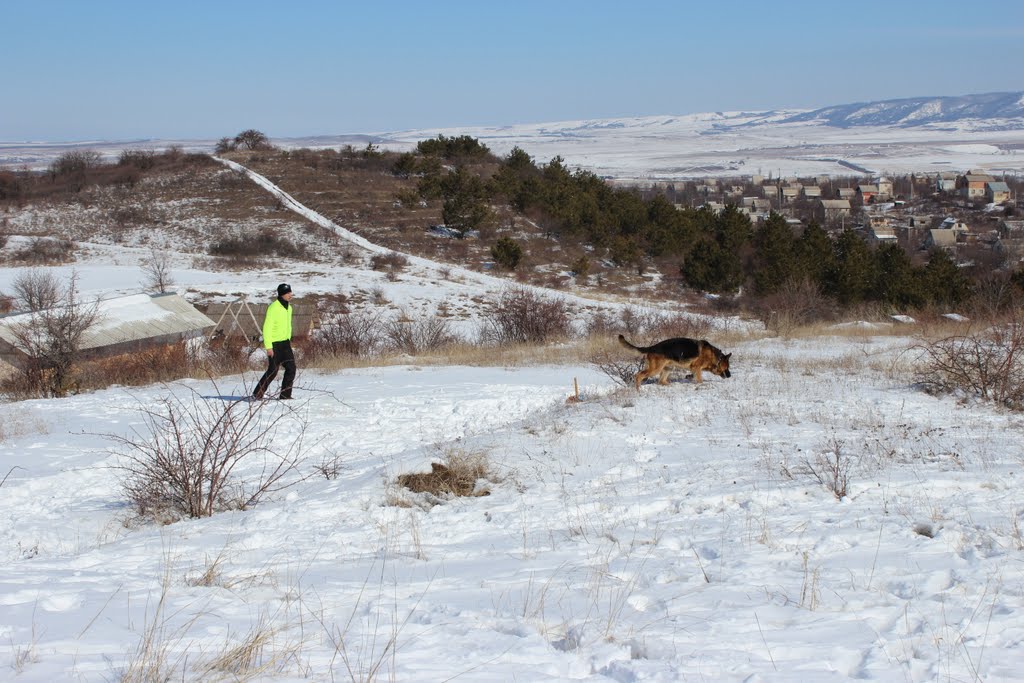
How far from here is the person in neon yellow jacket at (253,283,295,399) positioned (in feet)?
38.3

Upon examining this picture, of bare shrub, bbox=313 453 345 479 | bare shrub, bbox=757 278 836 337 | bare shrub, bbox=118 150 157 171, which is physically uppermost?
bare shrub, bbox=118 150 157 171

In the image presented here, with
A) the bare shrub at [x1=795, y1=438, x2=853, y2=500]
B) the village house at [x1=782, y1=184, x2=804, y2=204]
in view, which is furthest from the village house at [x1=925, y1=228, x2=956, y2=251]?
the bare shrub at [x1=795, y1=438, x2=853, y2=500]

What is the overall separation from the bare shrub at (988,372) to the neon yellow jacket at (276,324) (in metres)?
8.45

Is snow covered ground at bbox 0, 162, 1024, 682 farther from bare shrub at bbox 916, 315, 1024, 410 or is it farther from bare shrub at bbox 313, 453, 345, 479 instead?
bare shrub at bbox 916, 315, 1024, 410

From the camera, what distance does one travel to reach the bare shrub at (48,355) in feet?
51.8

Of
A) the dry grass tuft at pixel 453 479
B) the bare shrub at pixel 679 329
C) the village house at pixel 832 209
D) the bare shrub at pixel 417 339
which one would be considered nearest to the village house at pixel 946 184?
the village house at pixel 832 209

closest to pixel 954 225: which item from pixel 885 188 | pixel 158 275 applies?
pixel 885 188

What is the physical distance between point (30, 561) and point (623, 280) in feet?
154

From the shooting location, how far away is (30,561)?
5.29 m

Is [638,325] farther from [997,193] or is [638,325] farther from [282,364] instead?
[997,193]

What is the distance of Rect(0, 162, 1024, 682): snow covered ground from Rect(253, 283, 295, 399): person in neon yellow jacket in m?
1.85

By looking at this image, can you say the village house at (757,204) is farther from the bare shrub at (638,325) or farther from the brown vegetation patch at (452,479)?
the brown vegetation patch at (452,479)

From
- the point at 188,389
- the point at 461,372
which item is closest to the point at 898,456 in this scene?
the point at 461,372

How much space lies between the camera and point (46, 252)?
49.9m
